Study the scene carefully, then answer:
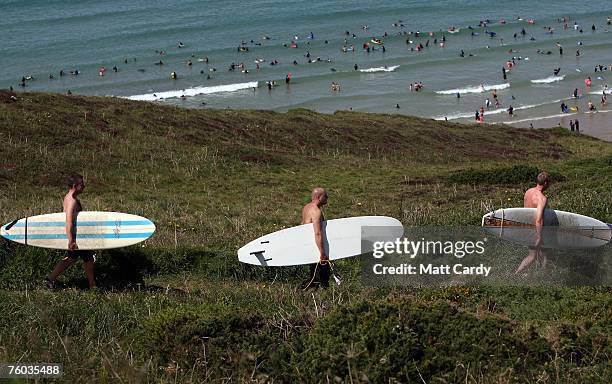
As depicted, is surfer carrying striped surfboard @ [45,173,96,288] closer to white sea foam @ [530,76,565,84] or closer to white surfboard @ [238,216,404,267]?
white surfboard @ [238,216,404,267]

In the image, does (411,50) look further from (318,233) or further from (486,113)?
(318,233)

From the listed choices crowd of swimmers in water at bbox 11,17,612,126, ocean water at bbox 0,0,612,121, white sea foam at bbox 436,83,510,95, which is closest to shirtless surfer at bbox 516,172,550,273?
crowd of swimmers in water at bbox 11,17,612,126

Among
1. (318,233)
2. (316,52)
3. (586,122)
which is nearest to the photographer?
(318,233)

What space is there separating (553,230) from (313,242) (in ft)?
11.7

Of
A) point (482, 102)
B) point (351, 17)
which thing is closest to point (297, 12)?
point (351, 17)

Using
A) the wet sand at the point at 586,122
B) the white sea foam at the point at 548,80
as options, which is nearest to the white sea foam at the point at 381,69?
the white sea foam at the point at 548,80

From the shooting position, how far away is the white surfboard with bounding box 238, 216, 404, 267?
495 inches

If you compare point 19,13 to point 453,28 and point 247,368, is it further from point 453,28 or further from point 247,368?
point 247,368

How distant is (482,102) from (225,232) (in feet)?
176

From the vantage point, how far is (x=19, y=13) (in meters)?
108

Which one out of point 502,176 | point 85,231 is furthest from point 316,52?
point 85,231

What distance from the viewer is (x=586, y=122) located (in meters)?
61.7

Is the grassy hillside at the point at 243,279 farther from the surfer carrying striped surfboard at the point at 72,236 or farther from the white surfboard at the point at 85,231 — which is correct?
the white surfboard at the point at 85,231

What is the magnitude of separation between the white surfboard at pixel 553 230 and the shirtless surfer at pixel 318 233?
8.75 feet
